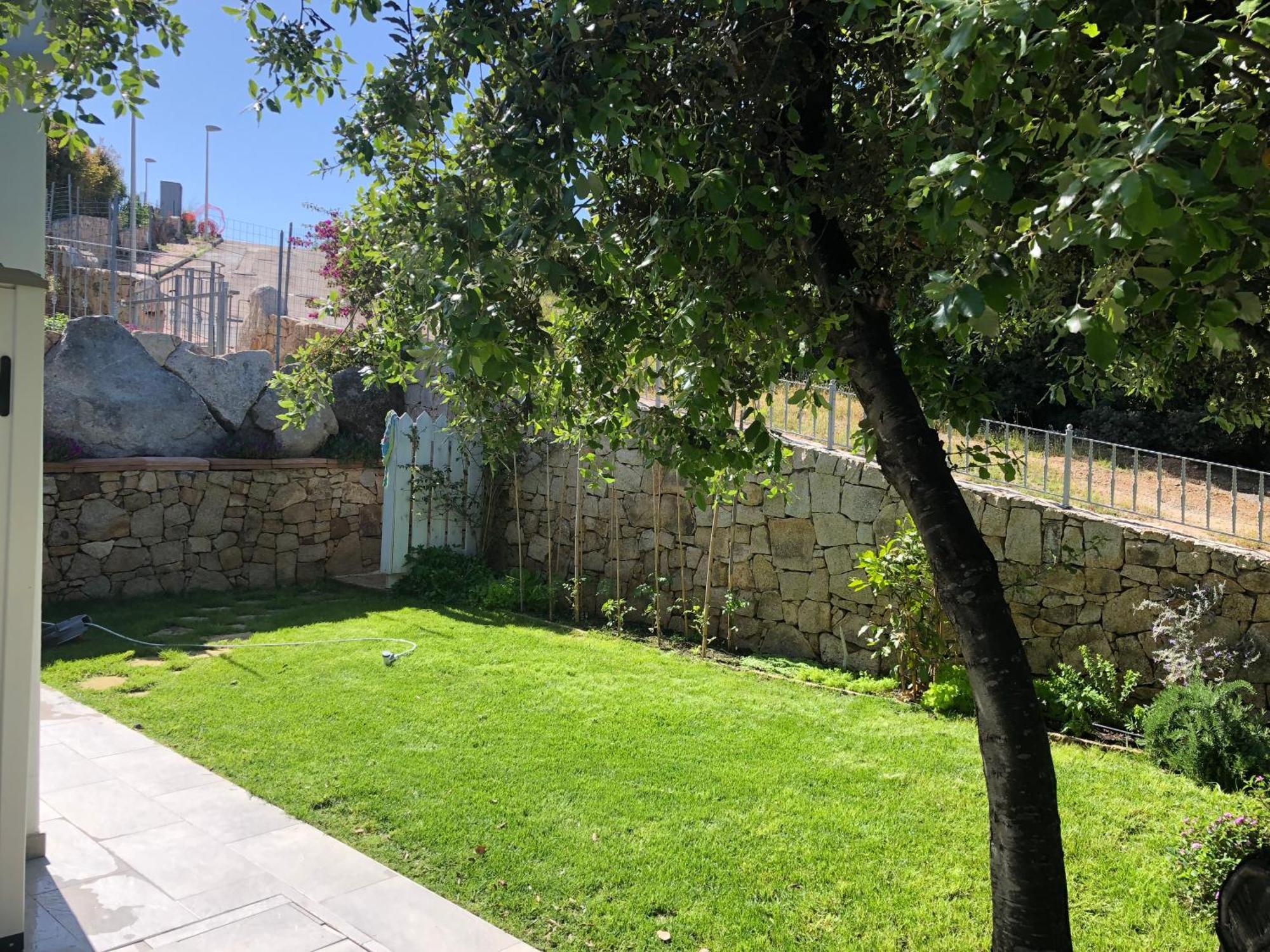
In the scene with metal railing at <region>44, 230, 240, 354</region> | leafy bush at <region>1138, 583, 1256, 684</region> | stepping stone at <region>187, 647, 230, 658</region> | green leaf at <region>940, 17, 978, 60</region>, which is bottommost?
stepping stone at <region>187, 647, 230, 658</region>

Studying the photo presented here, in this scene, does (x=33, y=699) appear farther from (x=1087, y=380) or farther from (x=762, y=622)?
(x=762, y=622)

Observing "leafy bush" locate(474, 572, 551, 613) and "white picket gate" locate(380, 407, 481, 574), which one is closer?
"leafy bush" locate(474, 572, 551, 613)

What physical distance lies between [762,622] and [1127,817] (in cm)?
352

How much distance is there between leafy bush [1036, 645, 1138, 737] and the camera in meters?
5.40

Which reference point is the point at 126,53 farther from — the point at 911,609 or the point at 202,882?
the point at 911,609

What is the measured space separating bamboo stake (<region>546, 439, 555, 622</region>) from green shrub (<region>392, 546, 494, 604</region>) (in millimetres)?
678

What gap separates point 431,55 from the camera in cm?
218

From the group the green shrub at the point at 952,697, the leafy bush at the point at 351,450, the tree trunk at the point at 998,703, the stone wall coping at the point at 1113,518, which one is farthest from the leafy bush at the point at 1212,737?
the leafy bush at the point at 351,450

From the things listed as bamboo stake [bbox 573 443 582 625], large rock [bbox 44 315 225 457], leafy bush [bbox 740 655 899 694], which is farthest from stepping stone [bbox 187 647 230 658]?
leafy bush [bbox 740 655 899 694]

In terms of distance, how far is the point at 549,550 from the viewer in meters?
8.93

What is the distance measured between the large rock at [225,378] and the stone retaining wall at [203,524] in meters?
0.68

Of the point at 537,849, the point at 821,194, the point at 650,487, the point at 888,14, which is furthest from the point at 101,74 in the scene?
the point at 650,487

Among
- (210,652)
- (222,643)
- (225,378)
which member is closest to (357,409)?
(225,378)

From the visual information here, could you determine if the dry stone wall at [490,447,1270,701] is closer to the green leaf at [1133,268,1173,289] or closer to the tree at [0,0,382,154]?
the tree at [0,0,382,154]
